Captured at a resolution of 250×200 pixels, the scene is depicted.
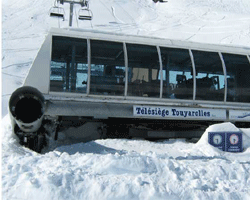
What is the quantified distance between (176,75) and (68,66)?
272 cm

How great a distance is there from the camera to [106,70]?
780cm

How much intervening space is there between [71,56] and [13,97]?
6.49 ft

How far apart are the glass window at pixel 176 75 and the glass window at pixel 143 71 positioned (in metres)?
0.23

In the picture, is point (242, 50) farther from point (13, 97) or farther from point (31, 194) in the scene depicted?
point (31, 194)

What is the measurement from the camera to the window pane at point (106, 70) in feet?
25.2

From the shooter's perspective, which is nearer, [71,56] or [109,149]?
[109,149]

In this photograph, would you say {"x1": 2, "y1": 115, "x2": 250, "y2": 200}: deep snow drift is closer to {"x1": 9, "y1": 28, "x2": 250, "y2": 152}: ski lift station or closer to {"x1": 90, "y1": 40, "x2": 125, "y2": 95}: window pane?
{"x1": 9, "y1": 28, "x2": 250, "y2": 152}: ski lift station

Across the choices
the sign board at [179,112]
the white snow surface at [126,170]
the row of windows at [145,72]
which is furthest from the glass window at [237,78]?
the white snow surface at [126,170]

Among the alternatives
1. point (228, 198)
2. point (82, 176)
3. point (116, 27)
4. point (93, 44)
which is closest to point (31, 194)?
point (82, 176)

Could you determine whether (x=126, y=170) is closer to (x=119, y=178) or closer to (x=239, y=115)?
(x=119, y=178)

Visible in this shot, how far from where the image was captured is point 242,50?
9.46 meters

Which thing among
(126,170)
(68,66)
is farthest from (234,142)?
(68,66)

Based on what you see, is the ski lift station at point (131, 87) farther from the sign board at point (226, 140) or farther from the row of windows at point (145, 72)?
the sign board at point (226, 140)

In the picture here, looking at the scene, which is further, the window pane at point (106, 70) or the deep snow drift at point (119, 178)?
the window pane at point (106, 70)
